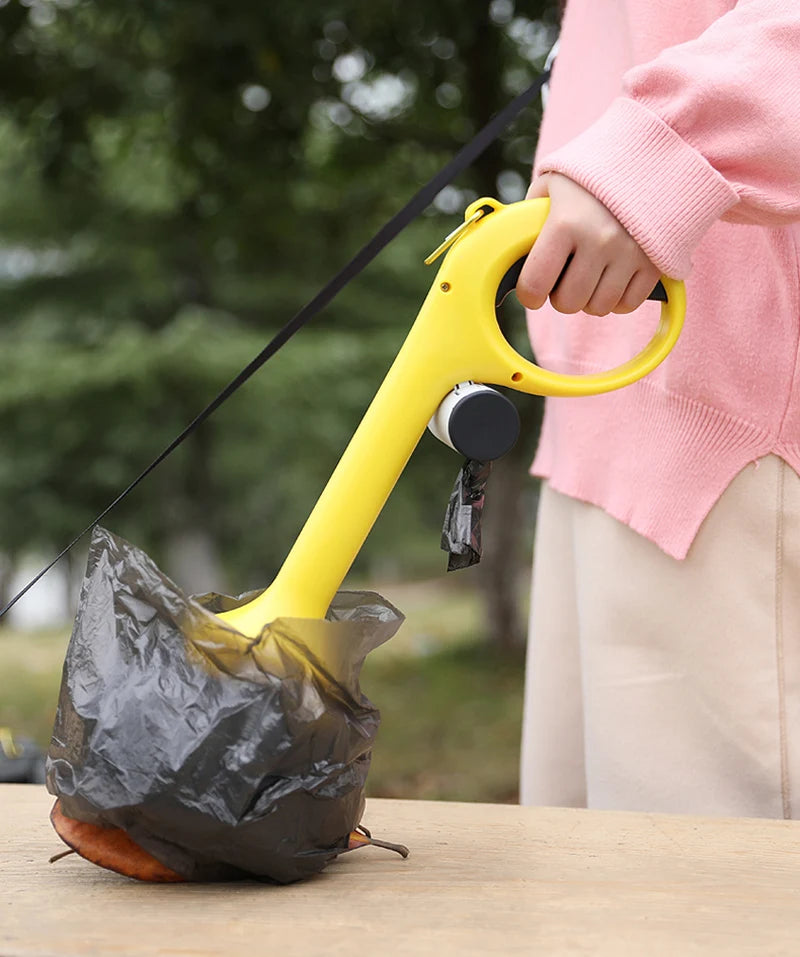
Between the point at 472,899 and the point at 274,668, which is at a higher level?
the point at 274,668

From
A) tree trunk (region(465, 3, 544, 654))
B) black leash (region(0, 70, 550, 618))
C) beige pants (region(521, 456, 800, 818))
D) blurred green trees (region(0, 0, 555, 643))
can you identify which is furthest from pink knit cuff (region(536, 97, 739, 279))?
tree trunk (region(465, 3, 544, 654))

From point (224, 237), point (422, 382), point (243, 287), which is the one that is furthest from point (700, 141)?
point (243, 287)

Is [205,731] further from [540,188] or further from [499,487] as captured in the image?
[499,487]

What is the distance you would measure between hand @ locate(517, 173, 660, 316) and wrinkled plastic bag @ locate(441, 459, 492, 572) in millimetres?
141

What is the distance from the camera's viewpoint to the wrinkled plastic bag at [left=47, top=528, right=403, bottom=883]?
802 mm

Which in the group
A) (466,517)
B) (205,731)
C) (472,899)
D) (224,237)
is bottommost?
(472,899)

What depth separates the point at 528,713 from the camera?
1.40m

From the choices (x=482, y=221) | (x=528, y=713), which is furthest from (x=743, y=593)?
(x=482, y=221)

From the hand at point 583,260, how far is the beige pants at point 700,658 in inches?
12.3

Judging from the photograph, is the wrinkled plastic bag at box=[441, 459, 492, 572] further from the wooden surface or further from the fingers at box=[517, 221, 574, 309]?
the wooden surface

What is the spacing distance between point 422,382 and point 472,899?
392mm

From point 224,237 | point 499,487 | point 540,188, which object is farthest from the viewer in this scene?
point 499,487

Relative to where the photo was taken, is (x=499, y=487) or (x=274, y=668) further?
(x=499, y=487)

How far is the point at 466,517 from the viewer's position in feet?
2.90
